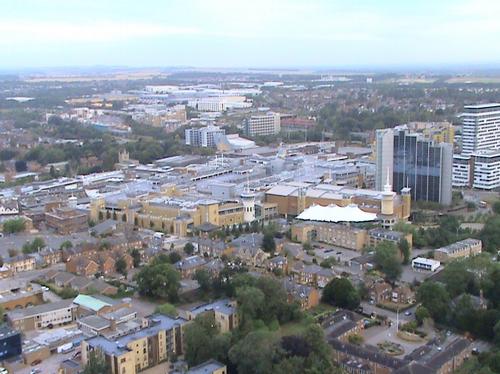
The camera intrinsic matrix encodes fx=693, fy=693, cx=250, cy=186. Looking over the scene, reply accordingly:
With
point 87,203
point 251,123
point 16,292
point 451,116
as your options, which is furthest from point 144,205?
point 451,116

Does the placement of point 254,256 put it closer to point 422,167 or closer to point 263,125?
point 422,167

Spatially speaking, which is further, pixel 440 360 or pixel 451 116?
pixel 451 116

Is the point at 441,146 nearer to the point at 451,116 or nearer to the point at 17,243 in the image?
the point at 17,243

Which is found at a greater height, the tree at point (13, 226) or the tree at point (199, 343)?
the tree at point (199, 343)

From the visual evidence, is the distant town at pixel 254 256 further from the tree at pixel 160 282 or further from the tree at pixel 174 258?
the tree at pixel 174 258

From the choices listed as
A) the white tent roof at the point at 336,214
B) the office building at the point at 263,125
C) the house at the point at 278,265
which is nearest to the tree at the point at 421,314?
the house at the point at 278,265

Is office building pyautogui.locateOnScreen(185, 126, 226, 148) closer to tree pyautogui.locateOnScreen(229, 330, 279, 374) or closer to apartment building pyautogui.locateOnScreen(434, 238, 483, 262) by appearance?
apartment building pyautogui.locateOnScreen(434, 238, 483, 262)
